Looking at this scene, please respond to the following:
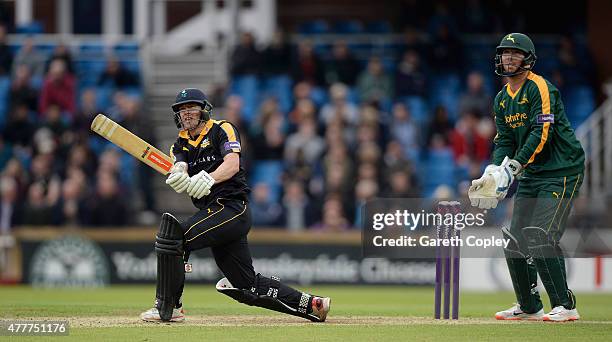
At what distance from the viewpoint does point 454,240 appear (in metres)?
9.83

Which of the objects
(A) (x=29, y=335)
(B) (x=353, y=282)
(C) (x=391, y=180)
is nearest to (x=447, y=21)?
(C) (x=391, y=180)

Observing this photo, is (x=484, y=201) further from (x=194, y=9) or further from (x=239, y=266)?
(x=194, y=9)

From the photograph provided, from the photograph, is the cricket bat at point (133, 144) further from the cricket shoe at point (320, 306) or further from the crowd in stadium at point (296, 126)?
the crowd in stadium at point (296, 126)

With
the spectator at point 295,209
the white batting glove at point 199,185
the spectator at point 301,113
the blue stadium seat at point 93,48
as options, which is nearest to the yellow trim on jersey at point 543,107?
the white batting glove at point 199,185

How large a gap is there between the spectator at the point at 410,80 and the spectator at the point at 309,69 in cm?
133

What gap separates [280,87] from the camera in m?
20.8

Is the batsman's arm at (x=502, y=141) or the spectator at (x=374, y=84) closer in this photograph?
the batsman's arm at (x=502, y=141)

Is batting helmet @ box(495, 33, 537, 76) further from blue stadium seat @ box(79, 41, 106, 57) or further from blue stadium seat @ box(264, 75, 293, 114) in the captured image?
blue stadium seat @ box(79, 41, 106, 57)

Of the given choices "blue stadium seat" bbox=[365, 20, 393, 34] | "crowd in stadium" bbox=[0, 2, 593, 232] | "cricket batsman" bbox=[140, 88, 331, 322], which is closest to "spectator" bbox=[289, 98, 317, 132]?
"crowd in stadium" bbox=[0, 2, 593, 232]

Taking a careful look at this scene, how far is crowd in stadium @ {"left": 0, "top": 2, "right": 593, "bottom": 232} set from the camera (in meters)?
18.3

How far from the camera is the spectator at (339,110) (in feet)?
63.2

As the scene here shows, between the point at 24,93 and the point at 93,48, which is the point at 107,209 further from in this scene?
the point at 93,48

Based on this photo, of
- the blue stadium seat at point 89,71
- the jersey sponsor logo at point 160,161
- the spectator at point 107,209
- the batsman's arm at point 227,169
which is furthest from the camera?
the blue stadium seat at point 89,71

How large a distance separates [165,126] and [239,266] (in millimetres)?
11716
